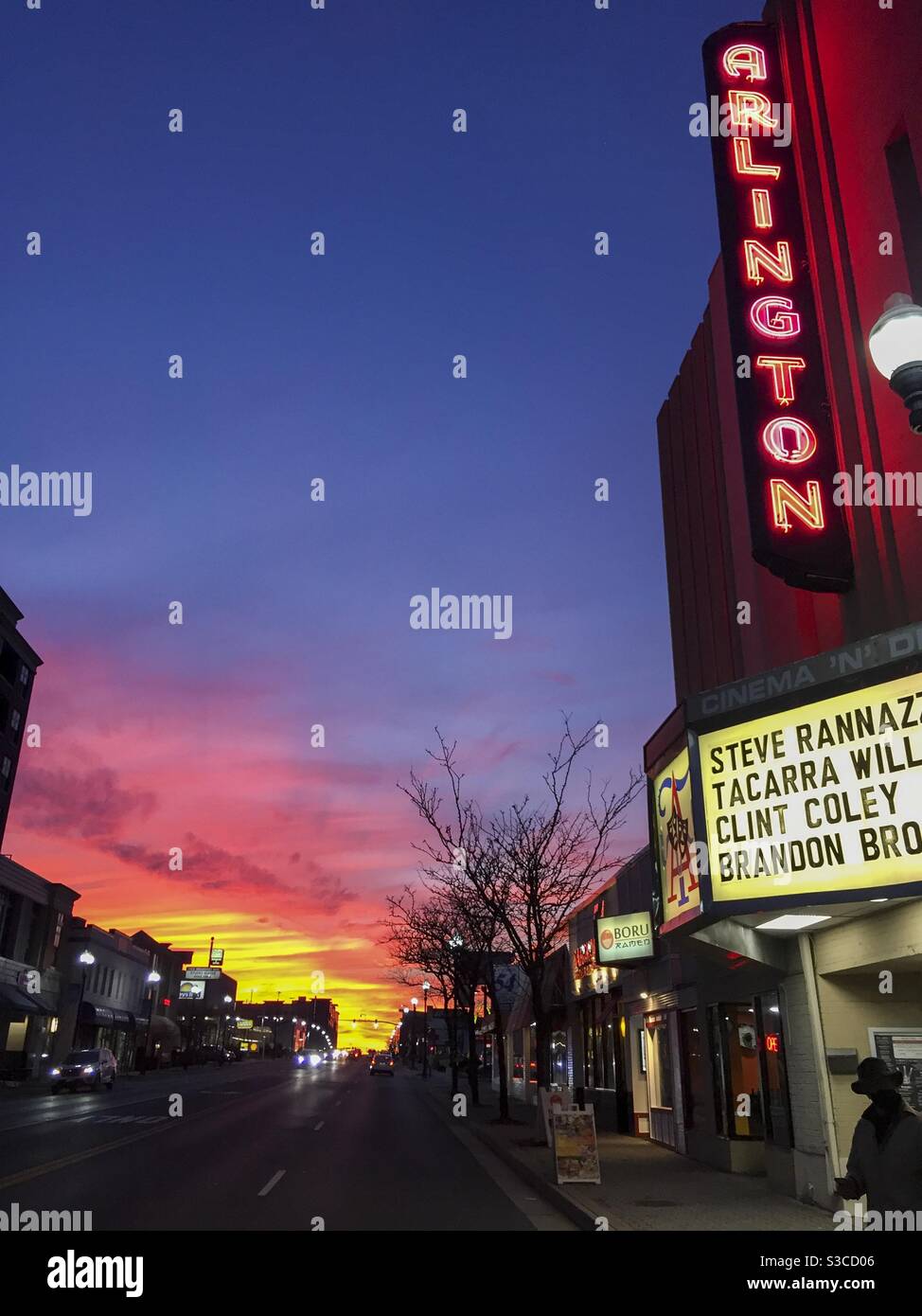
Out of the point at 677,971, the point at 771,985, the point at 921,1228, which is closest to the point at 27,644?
the point at 677,971

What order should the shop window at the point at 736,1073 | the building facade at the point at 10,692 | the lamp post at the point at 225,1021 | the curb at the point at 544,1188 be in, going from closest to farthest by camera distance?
the curb at the point at 544,1188, the shop window at the point at 736,1073, the building facade at the point at 10,692, the lamp post at the point at 225,1021

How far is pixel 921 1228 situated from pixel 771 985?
7942mm

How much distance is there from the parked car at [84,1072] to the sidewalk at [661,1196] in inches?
1110

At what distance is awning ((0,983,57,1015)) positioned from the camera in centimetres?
4775

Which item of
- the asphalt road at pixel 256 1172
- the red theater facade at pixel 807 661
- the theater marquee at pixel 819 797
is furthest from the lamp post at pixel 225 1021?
the theater marquee at pixel 819 797

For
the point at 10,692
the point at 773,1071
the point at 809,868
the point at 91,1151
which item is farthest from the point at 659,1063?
the point at 10,692

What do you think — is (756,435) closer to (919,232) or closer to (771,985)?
(919,232)

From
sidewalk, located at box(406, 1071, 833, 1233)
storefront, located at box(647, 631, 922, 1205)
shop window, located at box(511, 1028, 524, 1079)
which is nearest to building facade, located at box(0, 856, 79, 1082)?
shop window, located at box(511, 1028, 524, 1079)

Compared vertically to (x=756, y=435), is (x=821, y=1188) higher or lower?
lower

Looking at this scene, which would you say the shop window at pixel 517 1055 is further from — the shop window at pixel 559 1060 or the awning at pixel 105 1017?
the awning at pixel 105 1017

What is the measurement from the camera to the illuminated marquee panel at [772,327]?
40.9 feet

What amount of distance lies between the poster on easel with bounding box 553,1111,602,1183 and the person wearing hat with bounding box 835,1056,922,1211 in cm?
787

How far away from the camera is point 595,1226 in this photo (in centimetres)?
1047

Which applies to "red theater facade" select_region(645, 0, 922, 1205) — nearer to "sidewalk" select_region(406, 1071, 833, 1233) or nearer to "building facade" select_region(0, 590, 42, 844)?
"sidewalk" select_region(406, 1071, 833, 1233)
